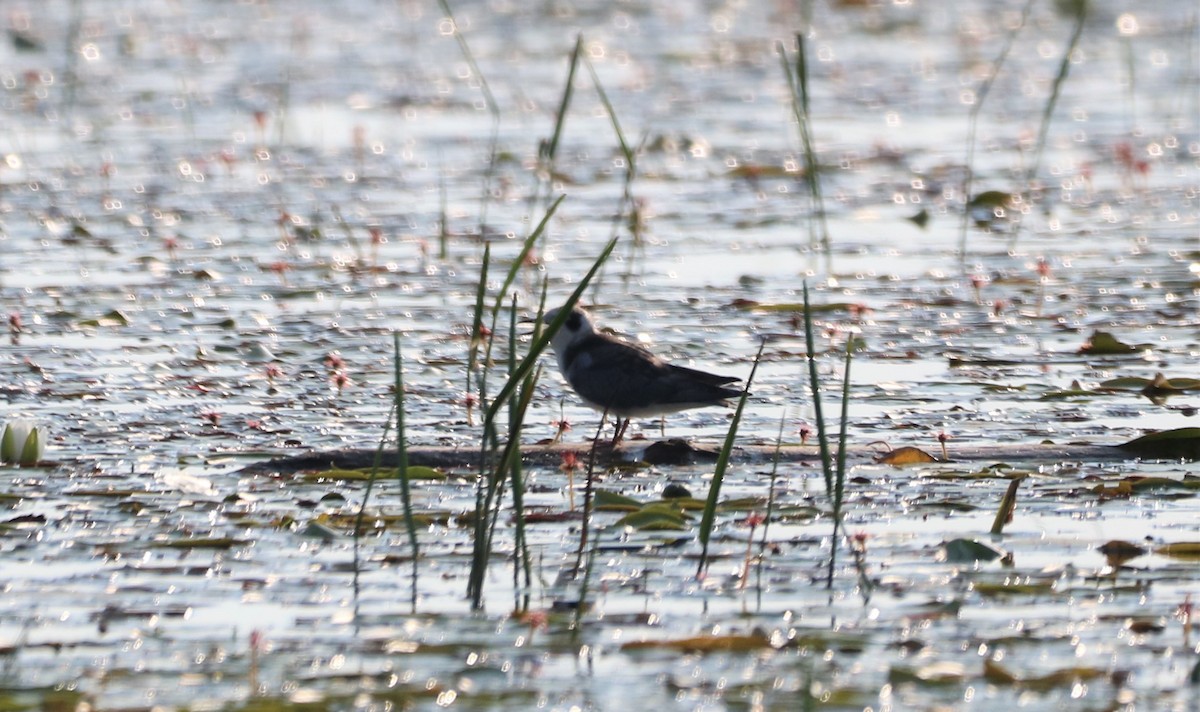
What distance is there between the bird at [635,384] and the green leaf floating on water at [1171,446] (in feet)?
4.14

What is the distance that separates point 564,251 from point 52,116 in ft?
20.7

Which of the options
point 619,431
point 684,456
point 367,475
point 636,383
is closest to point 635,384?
point 636,383

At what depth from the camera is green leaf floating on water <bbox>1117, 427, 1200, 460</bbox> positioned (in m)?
6.50

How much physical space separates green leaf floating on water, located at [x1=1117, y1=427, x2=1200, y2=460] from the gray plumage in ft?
4.14

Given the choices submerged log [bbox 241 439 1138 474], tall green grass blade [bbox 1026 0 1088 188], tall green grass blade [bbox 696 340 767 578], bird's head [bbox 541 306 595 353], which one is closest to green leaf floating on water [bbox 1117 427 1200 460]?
submerged log [bbox 241 439 1138 474]

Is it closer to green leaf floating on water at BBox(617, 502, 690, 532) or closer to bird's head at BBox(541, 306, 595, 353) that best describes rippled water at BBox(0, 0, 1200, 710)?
green leaf floating on water at BBox(617, 502, 690, 532)

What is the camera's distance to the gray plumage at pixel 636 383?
7004 mm

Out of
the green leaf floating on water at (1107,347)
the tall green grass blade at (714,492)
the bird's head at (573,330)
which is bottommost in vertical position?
the tall green grass blade at (714,492)

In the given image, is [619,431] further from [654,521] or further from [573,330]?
[654,521]

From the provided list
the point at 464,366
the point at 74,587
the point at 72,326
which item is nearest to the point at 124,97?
the point at 72,326

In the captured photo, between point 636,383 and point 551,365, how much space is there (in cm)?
168

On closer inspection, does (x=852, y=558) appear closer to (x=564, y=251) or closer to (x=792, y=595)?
(x=792, y=595)

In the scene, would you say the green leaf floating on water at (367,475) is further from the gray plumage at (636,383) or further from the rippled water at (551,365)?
the gray plumage at (636,383)

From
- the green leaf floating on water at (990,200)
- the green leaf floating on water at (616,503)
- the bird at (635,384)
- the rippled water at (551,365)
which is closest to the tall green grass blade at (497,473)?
the rippled water at (551,365)
